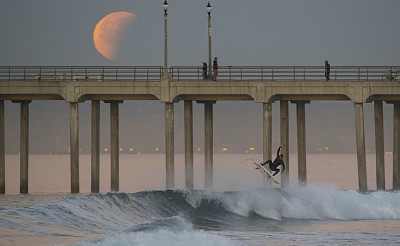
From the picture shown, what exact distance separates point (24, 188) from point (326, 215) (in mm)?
21370

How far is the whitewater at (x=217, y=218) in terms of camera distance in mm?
34109

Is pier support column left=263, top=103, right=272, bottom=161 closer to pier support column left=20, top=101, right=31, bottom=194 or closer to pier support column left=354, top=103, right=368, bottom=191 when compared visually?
pier support column left=354, top=103, right=368, bottom=191

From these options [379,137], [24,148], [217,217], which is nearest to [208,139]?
[379,137]

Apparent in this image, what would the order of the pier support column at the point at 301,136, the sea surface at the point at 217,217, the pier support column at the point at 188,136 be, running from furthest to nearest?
the pier support column at the point at 301,136, the pier support column at the point at 188,136, the sea surface at the point at 217,217

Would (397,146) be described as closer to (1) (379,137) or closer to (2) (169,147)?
(1) (379,137)

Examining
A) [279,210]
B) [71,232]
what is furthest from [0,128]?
[71,232]

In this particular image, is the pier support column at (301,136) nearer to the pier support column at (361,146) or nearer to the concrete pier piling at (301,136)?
the concrete pier piling at (301,136)

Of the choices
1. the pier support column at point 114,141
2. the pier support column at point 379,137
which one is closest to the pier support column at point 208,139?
the pier support column at point 114,141

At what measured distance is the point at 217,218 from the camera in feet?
176

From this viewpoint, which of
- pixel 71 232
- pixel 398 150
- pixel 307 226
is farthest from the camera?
pixel 398 150

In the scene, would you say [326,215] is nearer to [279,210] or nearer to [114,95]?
[279,210]

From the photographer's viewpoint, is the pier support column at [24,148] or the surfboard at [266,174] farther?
the pier support column at [24,148]

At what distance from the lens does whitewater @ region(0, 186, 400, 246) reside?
34109 millimetres

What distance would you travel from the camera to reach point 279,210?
57062mm
